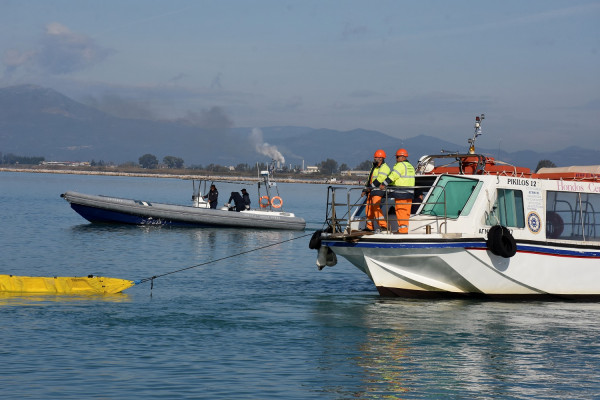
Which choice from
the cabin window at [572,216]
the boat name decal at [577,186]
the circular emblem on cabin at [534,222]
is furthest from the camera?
the boat name decal at [577,186]

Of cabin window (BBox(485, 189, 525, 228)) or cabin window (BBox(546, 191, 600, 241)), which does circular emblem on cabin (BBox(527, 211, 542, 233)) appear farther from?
cabin window (BBox(546, 191, 600, 241))

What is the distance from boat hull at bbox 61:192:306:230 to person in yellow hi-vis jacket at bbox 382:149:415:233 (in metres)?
22.0

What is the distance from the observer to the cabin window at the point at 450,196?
17.7 meters

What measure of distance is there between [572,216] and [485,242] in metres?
2.93

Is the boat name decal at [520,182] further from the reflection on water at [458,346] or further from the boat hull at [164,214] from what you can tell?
the boat hull at [164,214]

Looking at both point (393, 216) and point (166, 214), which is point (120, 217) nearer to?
point (166, 214)

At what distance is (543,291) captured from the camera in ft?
58.8

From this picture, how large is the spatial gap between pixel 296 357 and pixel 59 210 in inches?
1846

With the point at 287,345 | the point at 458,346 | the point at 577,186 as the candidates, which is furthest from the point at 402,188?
the point at 287,345

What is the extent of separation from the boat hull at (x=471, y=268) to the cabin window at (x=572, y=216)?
1.92ft

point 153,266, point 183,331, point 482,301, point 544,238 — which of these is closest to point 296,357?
point 183,331

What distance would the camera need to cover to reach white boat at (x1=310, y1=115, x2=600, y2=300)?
16.9 meters

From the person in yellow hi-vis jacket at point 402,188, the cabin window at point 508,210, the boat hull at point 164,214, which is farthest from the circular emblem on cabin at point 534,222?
the boat hull at point 164,214

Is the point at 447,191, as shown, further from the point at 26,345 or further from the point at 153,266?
the point at 153,266
